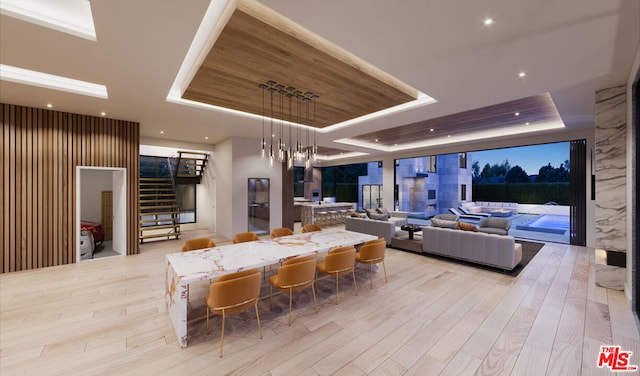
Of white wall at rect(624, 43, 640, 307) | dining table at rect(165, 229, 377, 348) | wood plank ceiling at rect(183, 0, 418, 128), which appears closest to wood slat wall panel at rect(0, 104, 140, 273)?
wood plank ceiling at rect(183, 0, 418, 128)

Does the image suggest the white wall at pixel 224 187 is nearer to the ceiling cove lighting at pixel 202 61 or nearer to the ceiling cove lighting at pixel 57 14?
the ceiling cove lighting at pixel 202 61

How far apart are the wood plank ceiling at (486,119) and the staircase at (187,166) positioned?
6.14 metres

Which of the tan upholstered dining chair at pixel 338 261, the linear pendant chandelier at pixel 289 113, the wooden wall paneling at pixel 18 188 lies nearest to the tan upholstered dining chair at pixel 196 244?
the linear pendant chandelier at pixel 289 113

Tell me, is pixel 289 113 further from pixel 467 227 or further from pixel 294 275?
pixel 467 227

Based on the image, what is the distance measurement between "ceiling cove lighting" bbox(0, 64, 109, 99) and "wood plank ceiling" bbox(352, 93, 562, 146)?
21.2ft

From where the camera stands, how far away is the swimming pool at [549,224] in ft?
28.0

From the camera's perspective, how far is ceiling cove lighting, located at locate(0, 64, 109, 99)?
Result: 11.1 ft

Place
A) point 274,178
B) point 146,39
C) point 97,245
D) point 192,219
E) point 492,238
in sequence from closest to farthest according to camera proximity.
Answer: point 146,39 → point 492,238 → point 97,245 → point 274,178 → point 192,219

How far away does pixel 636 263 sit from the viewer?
9.71 feet

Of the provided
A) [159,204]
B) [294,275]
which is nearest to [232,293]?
[294,275]

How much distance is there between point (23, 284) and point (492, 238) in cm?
823

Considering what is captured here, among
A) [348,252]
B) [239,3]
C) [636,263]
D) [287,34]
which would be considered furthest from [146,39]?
[636,263]

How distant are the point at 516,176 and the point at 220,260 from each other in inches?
568

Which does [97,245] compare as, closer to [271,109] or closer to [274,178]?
[274,178]
